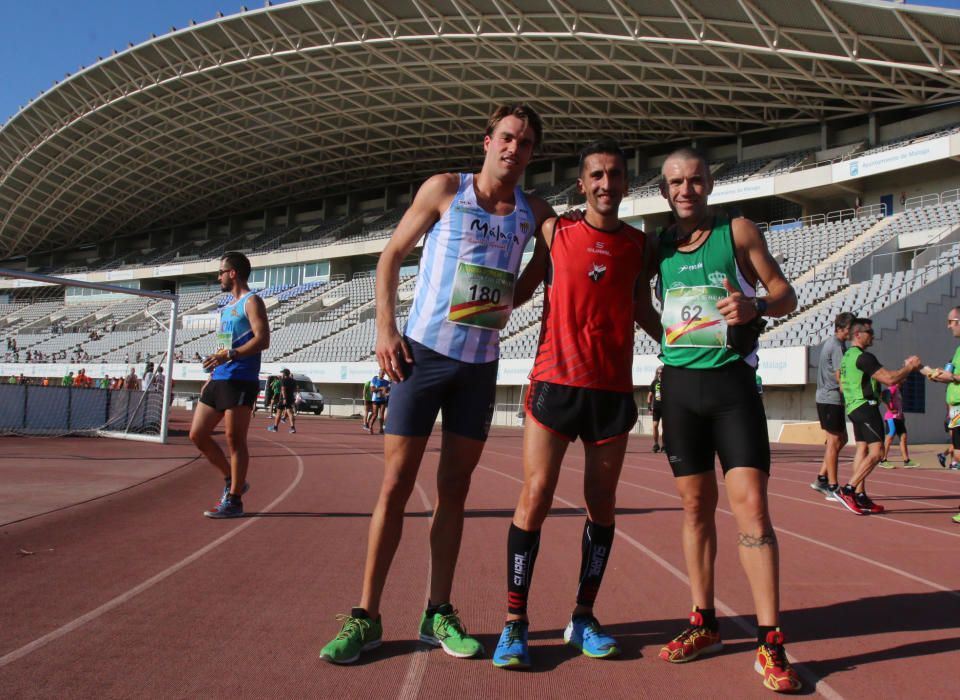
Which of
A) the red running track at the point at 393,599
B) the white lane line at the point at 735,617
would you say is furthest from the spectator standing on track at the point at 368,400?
the white lane line at the point at 735,617

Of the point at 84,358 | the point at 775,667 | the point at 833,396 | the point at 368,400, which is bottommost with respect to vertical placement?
the point at 775,667

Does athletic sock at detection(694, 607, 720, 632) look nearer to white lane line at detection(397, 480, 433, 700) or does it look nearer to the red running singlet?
the red running singlet

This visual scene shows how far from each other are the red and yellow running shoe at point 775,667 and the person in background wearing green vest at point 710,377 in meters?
0.12

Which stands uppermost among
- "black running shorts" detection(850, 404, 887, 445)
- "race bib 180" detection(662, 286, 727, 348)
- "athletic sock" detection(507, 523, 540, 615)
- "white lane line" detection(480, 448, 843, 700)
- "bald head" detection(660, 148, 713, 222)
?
"bald head" detection(660, 148, 713, 222)

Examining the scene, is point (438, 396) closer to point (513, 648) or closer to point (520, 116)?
point (513, 648)

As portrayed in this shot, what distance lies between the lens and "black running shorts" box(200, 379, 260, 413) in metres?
5.92

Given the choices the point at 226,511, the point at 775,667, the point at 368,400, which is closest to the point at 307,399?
the point at 368,400

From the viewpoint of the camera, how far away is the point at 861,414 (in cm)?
766

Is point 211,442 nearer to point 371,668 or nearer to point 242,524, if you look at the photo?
point 242,524

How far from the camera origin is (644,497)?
26.7 ft

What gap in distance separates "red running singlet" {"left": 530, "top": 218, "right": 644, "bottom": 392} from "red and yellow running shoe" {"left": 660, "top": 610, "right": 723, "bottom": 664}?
3.30 feet

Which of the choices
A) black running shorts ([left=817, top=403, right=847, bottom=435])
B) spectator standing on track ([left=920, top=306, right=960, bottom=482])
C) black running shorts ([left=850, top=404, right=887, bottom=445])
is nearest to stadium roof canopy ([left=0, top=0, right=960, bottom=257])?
spectator standing on track ([left=920, top=306, right=960, bottom=482])

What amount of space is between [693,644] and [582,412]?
1.00m

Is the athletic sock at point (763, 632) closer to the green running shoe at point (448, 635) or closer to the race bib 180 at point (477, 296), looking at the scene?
the green running shoe at point (448, 635)
